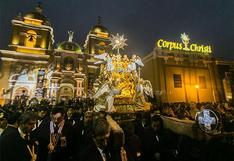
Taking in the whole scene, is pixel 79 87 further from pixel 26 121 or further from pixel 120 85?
pixel 26 121

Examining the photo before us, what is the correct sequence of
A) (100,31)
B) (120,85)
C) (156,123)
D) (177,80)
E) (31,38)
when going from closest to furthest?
(156,123) → (120,85) → (177,80) → (31,38) → (100,31)

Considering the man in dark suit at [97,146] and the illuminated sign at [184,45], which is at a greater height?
the illuminated sign at [184,45]

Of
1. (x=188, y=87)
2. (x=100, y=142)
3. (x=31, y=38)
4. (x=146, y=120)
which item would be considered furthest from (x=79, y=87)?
(x=100, y=142)

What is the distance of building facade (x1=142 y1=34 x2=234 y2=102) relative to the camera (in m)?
28.2

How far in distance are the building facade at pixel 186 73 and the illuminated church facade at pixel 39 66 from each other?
13.3 metres

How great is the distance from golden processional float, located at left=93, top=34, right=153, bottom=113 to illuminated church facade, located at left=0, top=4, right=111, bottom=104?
1247 centimetres

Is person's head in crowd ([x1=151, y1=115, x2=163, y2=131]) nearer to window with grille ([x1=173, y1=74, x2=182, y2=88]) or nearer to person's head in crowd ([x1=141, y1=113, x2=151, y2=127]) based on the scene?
person's head in crowd ([x1=141, y1=113, x2=151, y2=127])

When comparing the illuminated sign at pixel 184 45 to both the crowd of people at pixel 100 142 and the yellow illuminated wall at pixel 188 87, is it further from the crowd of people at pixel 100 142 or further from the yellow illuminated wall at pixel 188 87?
the crowd of people at pixel 100 142

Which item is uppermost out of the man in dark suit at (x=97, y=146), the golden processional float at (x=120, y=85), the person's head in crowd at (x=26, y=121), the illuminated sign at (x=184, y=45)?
the illuminated sign at (x=184, y=45)

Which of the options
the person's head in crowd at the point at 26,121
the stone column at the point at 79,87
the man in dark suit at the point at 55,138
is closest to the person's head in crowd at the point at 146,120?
the man in dark suit at the point at 55,138

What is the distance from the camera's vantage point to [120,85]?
16.8m

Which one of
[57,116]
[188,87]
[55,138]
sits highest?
[188,87]

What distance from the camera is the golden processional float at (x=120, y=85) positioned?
15.2 meters

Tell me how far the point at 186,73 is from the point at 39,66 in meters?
29.8
